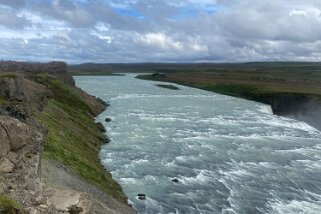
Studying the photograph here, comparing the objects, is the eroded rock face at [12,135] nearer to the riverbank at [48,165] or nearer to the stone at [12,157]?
the riverbank at [48,165]

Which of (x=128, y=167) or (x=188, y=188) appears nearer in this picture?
(x=188, y=188)

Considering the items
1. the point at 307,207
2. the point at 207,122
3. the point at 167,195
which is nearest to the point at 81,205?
the point at 167,195

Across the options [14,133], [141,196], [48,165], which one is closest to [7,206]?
[14,133]

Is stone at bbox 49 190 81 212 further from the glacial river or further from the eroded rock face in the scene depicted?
the glacial river

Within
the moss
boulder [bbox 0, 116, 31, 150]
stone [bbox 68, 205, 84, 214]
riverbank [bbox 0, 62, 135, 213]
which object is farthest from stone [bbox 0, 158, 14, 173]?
stone [bbox 68, 205, 84, 214]

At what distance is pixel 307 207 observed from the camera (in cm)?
3091

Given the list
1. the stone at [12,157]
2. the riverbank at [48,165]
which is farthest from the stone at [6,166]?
the stone at [12,157]

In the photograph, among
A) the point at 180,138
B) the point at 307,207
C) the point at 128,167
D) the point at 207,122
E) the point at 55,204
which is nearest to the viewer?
the point at 55,204

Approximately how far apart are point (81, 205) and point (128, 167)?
64.7ft

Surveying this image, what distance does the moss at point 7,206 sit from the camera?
47.4ft

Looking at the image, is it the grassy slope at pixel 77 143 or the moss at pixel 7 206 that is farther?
the grassy slope at pixel 77 143

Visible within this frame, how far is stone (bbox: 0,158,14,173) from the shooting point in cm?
1797

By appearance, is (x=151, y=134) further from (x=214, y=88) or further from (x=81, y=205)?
(x=214, y=88)

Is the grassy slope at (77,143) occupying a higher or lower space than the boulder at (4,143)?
lower
